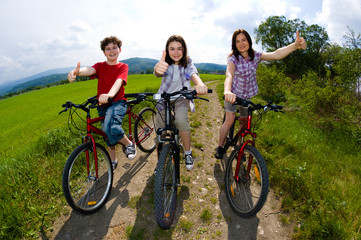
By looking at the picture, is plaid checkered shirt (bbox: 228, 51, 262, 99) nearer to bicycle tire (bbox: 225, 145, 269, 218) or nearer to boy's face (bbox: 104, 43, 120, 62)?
bicycle tire (bbox: 225, 145, 269, 218)

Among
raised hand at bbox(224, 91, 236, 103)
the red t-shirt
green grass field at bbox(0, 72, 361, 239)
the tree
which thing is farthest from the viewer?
the tree

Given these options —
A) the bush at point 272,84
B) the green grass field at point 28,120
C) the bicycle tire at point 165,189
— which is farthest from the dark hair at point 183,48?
the bush at point 272,84

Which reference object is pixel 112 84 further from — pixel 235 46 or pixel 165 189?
pixel 235 46

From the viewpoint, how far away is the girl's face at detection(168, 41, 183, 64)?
127 inches

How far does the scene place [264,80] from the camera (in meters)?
12.8

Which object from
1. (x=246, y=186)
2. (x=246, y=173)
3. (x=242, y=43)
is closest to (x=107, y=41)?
(x=242, y=43)

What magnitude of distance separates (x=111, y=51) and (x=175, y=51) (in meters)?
1.54

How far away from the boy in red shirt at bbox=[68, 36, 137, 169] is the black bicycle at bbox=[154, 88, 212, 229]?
0.97 metres

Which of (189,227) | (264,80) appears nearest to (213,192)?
(189,227)

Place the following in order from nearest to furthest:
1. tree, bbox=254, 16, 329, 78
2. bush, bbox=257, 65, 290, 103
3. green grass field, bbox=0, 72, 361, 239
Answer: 1. green grass field, bbox=0, 72, 361, 239
2. bush, bbox=257, 65, 290, 103
3. tree, bbox=254, 16, 329, 78

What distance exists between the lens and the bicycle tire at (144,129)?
4.83m

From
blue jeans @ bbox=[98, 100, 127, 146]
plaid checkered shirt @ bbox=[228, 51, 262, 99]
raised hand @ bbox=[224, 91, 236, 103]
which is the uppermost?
plaid checkered shirt @ bbox=[228, 51, 262, 99]

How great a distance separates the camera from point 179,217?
3080 mm

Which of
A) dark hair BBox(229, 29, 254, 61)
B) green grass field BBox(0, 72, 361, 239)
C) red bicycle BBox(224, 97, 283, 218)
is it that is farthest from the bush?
red bicycle BBox(224, 97, 283, 218)
